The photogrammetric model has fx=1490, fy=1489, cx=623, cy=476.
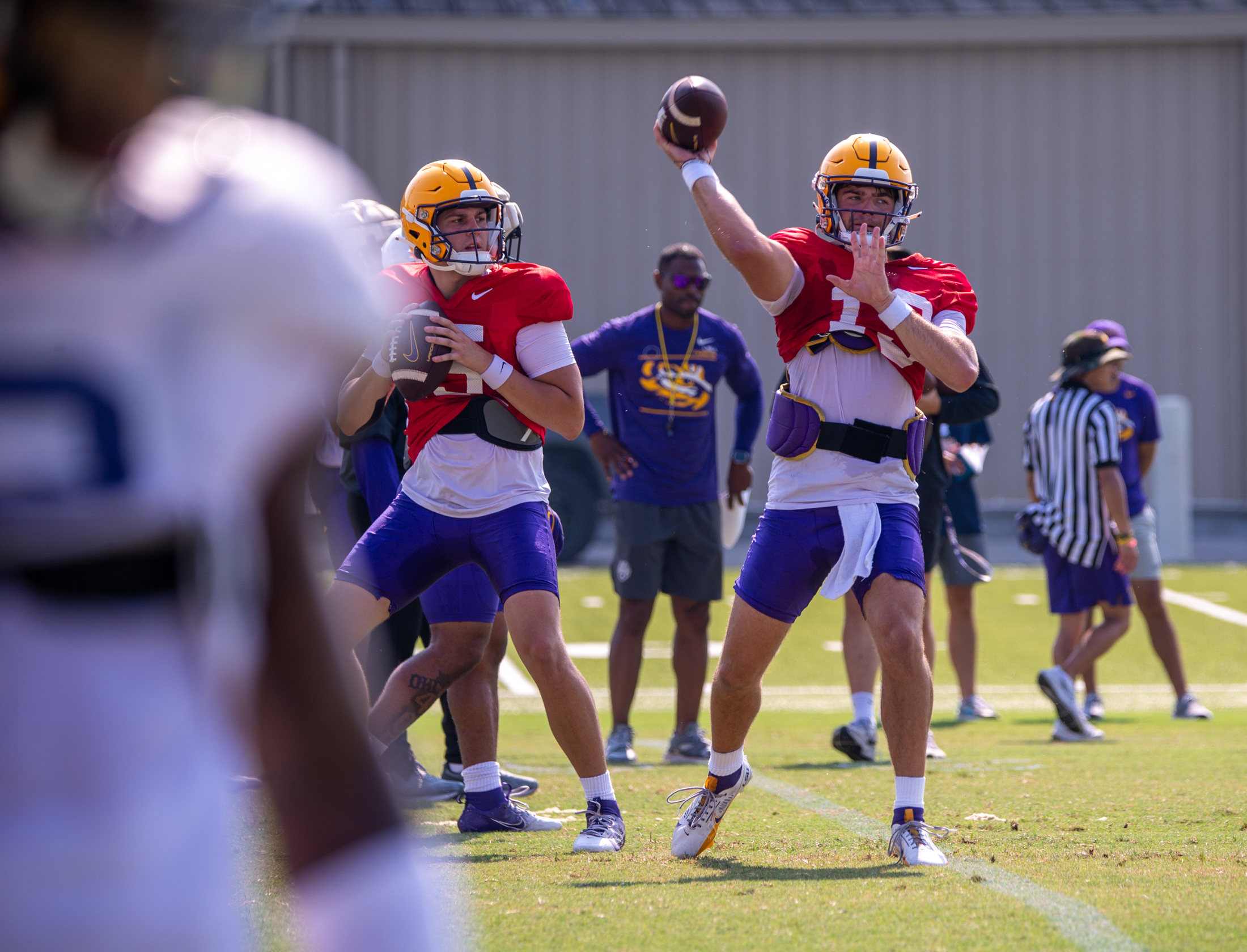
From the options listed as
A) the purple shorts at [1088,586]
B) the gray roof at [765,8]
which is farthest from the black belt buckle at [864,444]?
the gray roof at [765,8]

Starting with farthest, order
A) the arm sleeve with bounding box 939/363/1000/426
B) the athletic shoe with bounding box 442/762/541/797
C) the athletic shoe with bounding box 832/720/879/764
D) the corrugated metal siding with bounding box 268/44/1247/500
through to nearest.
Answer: the corrugated metal siding with bounding box 268/44/1247/500
the arm sleeve with bounding box 939/363/1000/426
the athletic shoe with bounding box 832/720/879/764
the athletic shoe with bounding box 442/762/541/797

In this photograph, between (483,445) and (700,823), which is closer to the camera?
(700,823)

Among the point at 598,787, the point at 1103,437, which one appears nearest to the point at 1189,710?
the point at 1103,437

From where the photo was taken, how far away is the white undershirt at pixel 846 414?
164 inches

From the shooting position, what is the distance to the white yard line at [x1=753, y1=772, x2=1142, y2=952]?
3.02 metres

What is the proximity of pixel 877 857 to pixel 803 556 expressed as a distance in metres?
0.85

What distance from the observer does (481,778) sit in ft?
15.8

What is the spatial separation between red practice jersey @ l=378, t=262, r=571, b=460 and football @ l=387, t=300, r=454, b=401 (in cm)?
6

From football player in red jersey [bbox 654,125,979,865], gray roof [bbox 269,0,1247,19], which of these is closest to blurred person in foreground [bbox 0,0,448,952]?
football player in red jersey [bbox 654,125,979,865]

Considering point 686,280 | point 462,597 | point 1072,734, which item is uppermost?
point 686,280

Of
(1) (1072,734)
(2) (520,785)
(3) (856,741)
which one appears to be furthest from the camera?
(1) (1072,734)

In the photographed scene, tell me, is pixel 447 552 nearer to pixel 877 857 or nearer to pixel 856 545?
pixel 856 545

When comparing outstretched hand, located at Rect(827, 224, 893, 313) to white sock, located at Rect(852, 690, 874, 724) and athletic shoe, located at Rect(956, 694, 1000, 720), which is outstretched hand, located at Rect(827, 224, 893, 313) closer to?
white sock, located at Rect(852, 690, 874, 724)

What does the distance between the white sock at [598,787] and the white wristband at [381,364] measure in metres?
1.33
